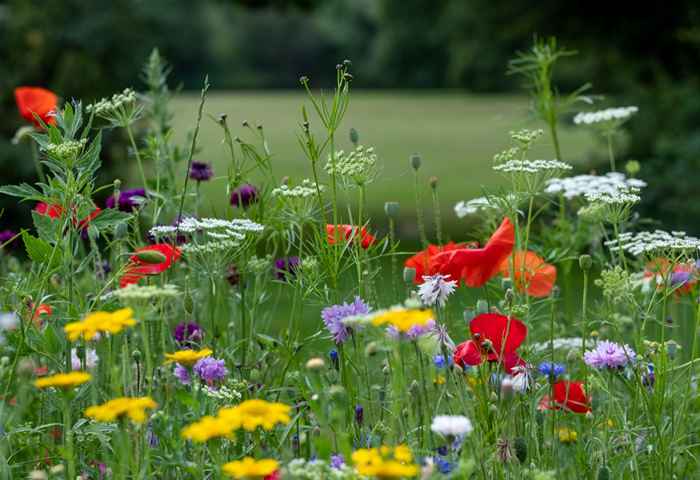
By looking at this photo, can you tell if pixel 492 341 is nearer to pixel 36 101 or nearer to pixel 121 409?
pixel 121 409

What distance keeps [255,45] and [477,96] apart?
55.5 ft

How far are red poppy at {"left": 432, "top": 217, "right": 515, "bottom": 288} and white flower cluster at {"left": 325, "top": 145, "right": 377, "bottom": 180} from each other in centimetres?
21

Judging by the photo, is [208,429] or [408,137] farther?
[408,137]

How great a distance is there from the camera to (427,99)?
132 feet

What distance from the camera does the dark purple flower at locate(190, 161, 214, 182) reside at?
2779 mm

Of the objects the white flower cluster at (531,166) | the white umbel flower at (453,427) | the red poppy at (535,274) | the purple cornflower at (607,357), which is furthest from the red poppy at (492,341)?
the white umbel flower at (453,427)

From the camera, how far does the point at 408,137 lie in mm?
23609

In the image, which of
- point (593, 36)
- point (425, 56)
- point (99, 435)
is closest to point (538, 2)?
point (593, 36)

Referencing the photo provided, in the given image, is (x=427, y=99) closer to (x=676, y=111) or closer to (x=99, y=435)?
(x=676, y=111)

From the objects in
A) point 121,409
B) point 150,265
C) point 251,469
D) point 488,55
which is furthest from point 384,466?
point 488,55

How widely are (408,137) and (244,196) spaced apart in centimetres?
2106

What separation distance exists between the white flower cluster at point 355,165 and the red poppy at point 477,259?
0.21 meters

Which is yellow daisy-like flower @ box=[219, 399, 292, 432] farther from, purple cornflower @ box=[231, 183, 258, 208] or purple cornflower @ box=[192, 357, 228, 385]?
purple cornflower @ box=[231, 183, 258, 208]

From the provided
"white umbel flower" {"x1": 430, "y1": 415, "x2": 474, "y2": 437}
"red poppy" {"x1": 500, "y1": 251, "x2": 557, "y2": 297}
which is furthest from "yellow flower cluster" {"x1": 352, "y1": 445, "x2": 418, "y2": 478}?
"red poppy" {"x1": 500, "y1": 251, "x2": 557, "y2": 297}
